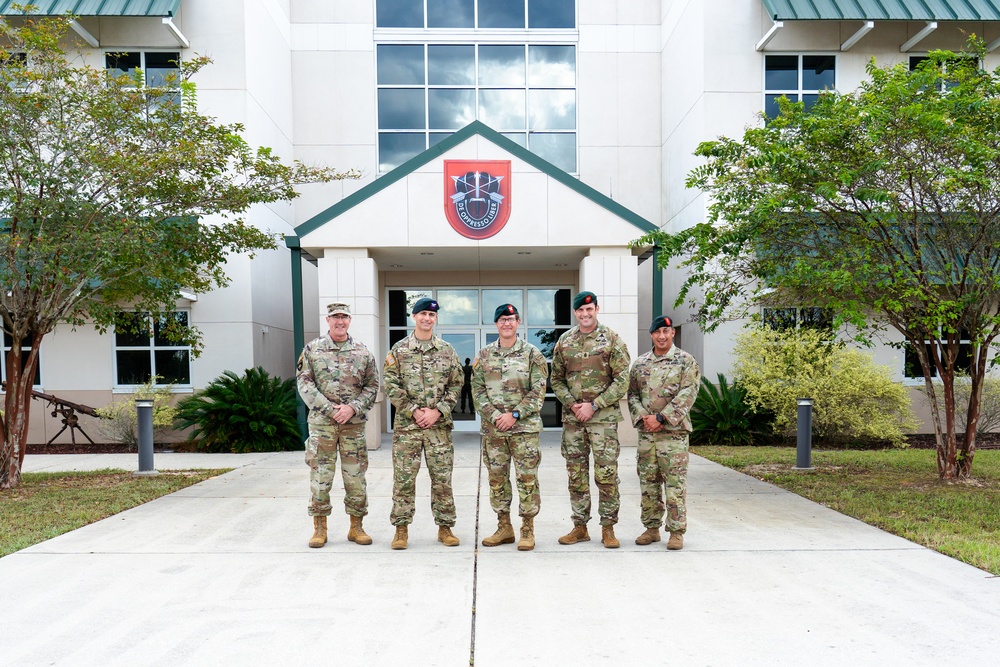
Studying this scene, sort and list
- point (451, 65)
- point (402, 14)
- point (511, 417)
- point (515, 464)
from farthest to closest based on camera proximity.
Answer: point (451, 65)
point (402, 14)
point (515, 464)
point (511, 417)

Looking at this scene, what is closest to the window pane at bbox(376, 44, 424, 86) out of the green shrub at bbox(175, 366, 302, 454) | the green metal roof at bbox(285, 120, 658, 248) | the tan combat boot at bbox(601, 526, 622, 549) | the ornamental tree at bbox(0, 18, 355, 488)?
the green metal roof at bbox(285, 120, 658, 248)

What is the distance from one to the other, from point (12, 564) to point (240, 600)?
2.14 metres

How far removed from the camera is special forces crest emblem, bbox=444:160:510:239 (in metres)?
12.5

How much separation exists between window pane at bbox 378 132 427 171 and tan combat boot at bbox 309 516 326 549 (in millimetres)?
12322

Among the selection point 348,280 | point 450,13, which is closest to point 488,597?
point 348,280

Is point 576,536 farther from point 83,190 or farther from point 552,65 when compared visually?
point 552,65

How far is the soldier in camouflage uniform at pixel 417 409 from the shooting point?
229 inches

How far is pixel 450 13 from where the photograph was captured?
A: 17.1 meters

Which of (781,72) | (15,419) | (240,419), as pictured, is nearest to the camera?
(15,419)

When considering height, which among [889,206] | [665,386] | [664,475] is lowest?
[664,475]

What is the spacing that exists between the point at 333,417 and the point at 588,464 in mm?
2035

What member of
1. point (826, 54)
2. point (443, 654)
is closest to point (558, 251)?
point (826, 54)

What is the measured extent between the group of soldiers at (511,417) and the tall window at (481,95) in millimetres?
11929

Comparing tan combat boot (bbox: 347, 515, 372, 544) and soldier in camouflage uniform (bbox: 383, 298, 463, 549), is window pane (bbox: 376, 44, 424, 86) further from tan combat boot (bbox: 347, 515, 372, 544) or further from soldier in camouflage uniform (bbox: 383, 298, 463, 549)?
tan combat boot (bbox: 347, 515, 372, 544)
